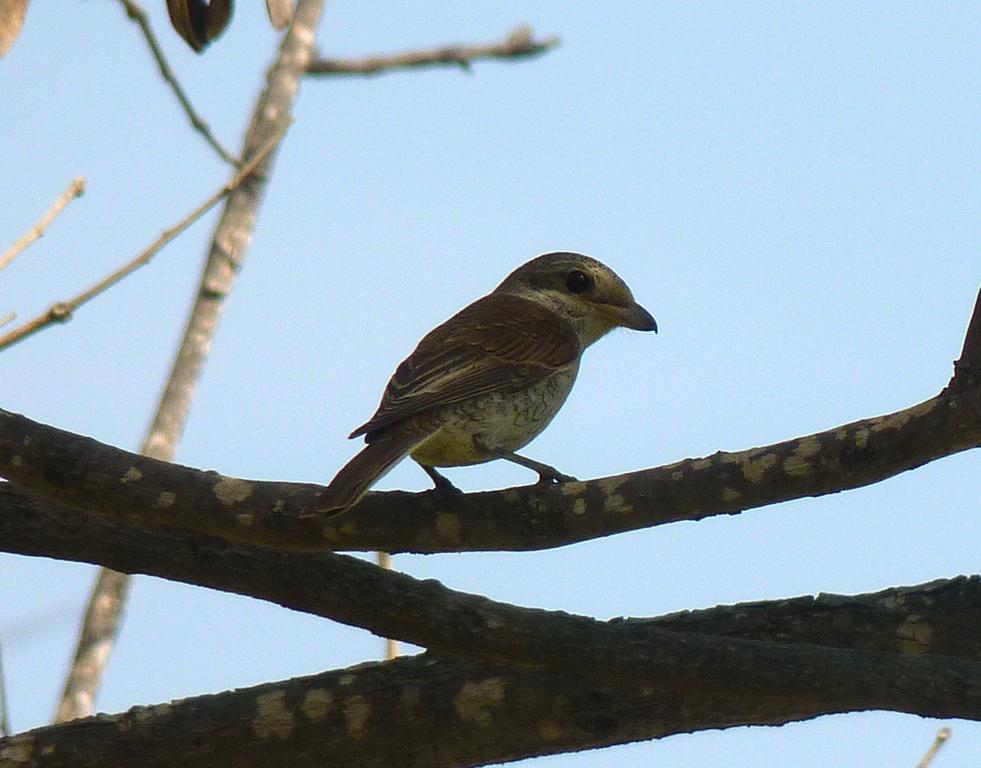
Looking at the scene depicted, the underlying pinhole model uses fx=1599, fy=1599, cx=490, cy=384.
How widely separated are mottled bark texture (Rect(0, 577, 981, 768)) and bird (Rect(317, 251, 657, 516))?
508 millimetres

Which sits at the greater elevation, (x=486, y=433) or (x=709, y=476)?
(x=486, y=433)

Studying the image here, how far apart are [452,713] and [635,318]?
2.23 m

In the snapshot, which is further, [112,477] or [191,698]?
[191,698]

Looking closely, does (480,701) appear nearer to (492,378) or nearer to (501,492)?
(501,492)

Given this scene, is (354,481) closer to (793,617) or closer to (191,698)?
(191,698)

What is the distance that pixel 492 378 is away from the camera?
186 inches

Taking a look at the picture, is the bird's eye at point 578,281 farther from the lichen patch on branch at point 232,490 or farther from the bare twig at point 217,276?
the lichen patch on branch at point 232,490

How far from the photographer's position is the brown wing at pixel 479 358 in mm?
4434

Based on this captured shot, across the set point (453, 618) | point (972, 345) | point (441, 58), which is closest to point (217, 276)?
point (441, 58)

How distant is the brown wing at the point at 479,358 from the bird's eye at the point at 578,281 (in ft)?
0.82

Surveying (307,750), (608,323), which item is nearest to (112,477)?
(307,750)

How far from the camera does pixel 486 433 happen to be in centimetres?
464

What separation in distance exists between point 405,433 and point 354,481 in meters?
0.62

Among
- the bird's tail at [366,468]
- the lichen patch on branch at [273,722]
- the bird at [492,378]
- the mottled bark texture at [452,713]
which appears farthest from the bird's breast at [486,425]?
the lichen patch on branch at [273,722]
